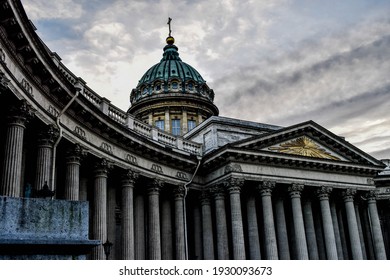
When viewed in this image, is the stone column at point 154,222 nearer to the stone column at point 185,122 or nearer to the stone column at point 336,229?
the stone column at point 336,229

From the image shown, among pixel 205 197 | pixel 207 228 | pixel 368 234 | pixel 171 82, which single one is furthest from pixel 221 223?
pixel 171 82

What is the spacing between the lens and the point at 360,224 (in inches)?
1781

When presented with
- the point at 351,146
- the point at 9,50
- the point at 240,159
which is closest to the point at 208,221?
the point at 240,159

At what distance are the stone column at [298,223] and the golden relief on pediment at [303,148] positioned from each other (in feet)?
9.72

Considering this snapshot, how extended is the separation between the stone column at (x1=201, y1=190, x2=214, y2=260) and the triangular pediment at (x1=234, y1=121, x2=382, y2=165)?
519 centimetres

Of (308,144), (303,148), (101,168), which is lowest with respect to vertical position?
(101,168)

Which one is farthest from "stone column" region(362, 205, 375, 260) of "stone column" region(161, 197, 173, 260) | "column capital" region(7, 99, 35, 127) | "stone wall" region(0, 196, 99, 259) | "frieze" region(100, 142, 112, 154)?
"stone wall" region(0, 196, 99, 259)

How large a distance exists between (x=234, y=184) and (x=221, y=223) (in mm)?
3061

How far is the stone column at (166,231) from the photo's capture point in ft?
114

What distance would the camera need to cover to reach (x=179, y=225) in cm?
3456

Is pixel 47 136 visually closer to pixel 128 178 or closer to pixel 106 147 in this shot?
pixel 106 147

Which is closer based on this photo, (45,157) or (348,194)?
(45,157)
